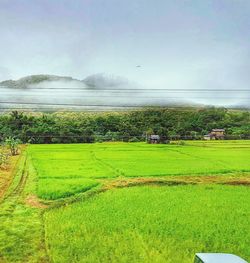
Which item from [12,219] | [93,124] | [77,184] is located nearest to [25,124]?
[93,124]

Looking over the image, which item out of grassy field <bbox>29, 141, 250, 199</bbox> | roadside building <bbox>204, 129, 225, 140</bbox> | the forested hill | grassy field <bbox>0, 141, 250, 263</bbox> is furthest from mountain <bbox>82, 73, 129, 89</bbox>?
grassy field <bbox>0, 141, 250, 263</bbox>

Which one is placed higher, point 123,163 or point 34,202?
point 34,202

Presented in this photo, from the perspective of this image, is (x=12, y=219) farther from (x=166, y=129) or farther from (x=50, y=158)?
(x=166, y=129)

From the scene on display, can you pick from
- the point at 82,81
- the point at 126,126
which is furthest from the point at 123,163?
the point at 82,81

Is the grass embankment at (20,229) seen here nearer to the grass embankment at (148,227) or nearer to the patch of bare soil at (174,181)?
the grass embankment at (148,227)

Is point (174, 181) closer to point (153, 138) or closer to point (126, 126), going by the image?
point (153, 138)

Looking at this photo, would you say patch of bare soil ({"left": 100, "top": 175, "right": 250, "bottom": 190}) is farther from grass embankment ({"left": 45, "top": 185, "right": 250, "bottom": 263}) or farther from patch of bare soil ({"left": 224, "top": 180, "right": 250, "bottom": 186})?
grass embankment ({"left": 45, "top": 185, "right": 250, "bottom": 263})

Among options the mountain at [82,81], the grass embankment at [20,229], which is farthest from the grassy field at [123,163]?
the mountain at [82,81]
